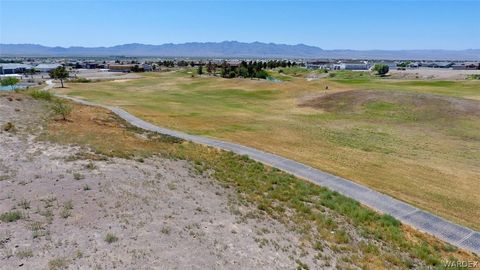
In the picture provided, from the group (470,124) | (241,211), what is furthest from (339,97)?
(241,211)

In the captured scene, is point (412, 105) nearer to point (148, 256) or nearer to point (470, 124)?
point (470, 124)

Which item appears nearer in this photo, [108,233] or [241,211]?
[108,233]

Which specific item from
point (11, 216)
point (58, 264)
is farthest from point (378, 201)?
point (11, 216)

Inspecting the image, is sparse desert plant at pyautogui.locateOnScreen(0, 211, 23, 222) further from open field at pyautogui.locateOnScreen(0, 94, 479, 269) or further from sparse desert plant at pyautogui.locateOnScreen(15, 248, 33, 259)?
sparse desert plant at pyautogui.locateOnScreen(15, 248, 33, 259)

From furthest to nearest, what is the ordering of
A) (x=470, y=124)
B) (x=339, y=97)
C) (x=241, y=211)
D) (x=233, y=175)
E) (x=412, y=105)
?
(x=339, y=97) < (x=412, y=105) < (x=470, y=124) < (x=233, y=175) < (x=241, y=211)

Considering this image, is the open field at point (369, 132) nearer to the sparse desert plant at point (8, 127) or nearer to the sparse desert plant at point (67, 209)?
the sparse desert plant at point (8, 127)

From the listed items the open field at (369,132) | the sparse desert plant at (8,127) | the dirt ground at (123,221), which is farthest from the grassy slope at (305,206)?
the open field at (369,132)

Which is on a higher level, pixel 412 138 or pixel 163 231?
pixel 163 231
